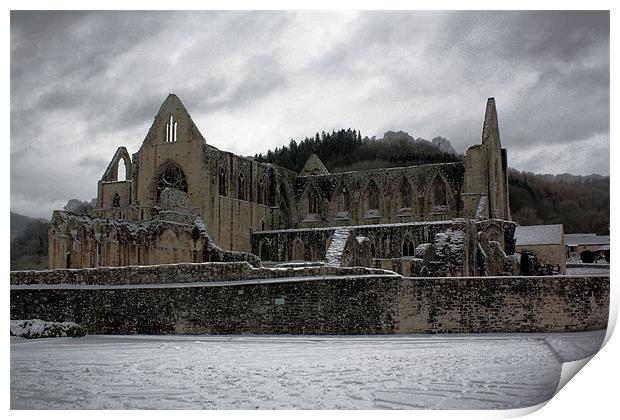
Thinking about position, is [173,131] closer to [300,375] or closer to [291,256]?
[291,256]

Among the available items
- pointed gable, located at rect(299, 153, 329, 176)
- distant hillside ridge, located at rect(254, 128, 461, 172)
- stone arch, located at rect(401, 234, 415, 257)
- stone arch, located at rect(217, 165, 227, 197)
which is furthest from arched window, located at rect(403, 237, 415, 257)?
pointed gable, located at rect(299, 153, 329, 176)

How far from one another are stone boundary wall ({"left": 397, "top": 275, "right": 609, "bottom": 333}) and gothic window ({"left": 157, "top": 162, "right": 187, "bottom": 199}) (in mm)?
21302

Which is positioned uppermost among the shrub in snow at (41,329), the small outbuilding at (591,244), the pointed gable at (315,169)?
the pointed gable at (315,169)

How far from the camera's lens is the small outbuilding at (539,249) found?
2897 centimetres

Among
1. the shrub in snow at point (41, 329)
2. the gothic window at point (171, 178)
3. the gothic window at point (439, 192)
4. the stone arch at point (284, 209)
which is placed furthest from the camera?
the stone arch at point (284, 209)

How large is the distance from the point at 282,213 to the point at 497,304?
87.6 ft

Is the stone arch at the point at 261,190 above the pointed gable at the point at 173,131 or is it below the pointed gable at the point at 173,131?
below

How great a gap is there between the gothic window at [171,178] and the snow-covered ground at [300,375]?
21.9 metres

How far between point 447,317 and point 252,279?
5626 mm

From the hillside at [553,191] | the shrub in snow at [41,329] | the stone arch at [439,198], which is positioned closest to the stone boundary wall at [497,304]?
the hillside at [553,191]

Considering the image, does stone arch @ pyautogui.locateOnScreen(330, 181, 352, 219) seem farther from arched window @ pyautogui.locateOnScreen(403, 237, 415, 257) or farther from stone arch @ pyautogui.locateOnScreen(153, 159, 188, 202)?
arched window @ pyautogui.locateOnScreen(403, 237, 415, 257)

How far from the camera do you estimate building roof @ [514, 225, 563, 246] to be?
2784 cm

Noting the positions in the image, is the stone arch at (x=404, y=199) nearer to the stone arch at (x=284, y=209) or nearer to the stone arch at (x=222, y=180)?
the stone arch at (x=284, y=209)

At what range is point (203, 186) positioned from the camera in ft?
119
